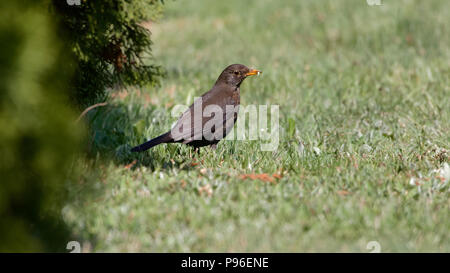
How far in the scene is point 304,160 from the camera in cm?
572

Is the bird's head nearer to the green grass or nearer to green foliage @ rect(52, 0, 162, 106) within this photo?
the green grass

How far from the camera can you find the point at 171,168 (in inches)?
218

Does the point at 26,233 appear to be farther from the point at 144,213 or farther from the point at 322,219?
the point at 322,219

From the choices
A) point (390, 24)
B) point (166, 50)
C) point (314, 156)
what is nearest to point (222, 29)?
point (166, 50)

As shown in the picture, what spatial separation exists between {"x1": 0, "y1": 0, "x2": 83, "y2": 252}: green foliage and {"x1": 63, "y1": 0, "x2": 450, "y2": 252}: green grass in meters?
0.69

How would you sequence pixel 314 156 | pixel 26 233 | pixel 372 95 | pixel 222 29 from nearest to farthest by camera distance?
pixel 26 233
pixel 314 156
pixel 372 95
pixel 222 29

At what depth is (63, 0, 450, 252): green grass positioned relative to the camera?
13.4ft

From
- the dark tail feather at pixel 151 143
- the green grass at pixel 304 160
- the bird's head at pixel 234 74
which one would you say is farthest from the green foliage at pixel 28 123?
the bird's head at pixel 234 74

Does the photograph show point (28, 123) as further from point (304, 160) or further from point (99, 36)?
point (304, 160)

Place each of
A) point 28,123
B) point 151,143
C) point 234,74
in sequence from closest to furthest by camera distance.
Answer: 1. point 28,123
2. point 151,143
3. point 234,74

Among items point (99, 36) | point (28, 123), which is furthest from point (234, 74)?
point (28, 123)

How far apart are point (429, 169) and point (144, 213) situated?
2.62 meters

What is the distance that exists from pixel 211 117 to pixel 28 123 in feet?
10.6

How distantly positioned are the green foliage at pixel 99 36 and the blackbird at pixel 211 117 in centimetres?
66
